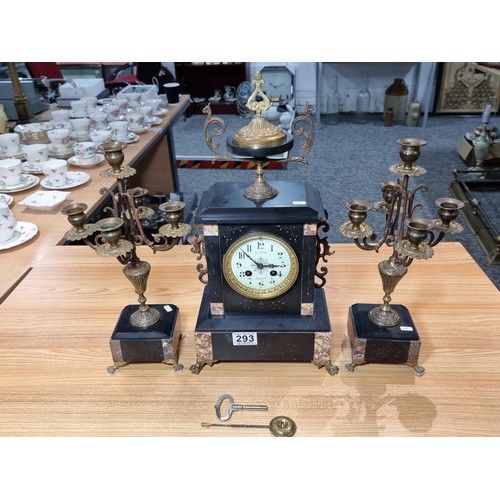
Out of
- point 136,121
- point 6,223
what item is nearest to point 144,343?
point 6,223

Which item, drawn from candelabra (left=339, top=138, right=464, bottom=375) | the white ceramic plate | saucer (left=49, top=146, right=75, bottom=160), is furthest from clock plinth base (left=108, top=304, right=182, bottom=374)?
saucer (left=49, top=146, right=75, bottom=160)

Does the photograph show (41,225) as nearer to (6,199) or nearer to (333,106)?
(6,199)

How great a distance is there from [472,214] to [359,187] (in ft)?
3.21

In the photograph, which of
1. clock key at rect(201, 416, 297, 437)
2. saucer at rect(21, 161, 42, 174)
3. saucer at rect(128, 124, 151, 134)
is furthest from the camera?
saucer at rect(128, 124, 151, 134)

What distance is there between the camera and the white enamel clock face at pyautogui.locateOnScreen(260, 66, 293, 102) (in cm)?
526

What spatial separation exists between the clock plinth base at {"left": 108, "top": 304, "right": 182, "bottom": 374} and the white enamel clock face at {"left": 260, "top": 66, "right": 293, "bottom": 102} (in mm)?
4555

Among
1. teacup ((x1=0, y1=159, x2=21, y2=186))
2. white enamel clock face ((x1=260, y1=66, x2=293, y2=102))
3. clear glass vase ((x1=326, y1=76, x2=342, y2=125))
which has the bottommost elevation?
clear glass vase ((x1=326, y1=76, x2=342, y2=125))

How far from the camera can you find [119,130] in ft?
8.13

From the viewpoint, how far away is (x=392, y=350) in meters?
1.05

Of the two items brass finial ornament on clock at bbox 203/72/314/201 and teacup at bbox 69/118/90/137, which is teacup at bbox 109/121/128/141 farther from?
brass finial ornament on clock at bbox 203/72/314/201

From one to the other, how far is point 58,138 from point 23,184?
419mm

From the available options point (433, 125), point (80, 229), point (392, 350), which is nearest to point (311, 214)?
point (392, 350)

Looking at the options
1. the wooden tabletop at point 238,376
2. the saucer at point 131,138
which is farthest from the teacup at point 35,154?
the wooden tabletop at point 238,376

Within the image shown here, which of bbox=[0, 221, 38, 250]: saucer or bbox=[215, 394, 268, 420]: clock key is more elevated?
bbox=[0, 221, 38, 250]: saucer
